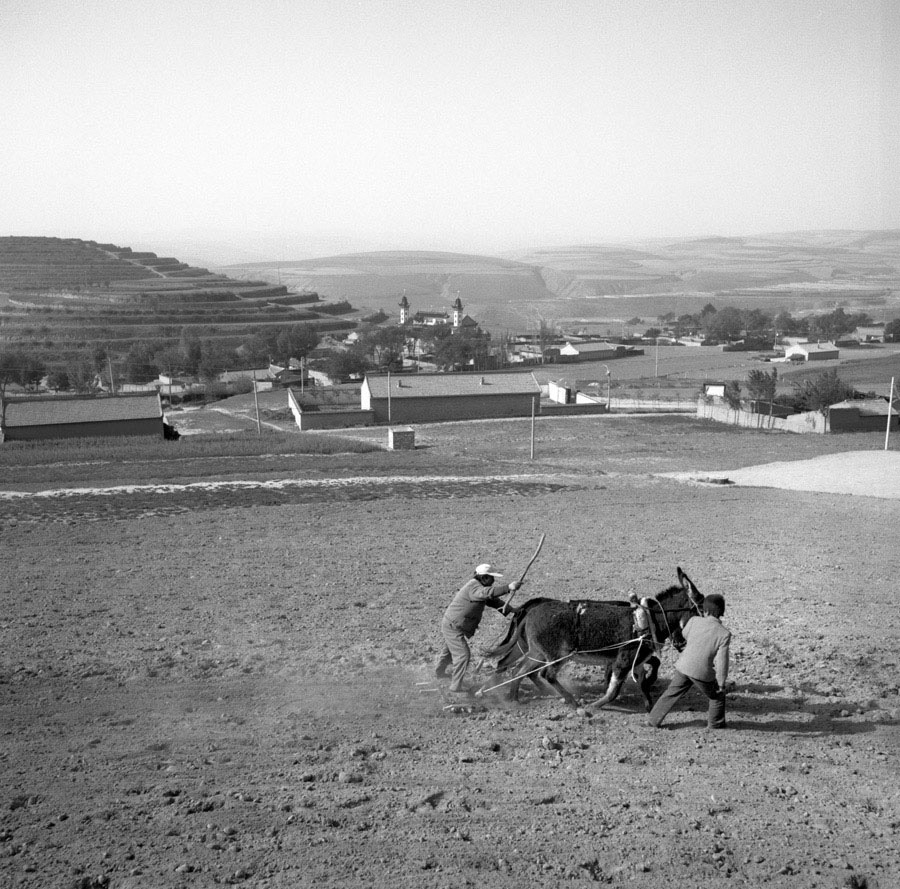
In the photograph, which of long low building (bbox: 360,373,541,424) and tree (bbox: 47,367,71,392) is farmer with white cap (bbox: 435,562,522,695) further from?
tree (bbox: 47,367,71,392)

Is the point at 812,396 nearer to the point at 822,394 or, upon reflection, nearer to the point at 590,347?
the point at 822,394

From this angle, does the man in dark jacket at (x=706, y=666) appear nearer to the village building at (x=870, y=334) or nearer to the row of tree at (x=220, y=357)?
the row of tree at (x=220, y=357)

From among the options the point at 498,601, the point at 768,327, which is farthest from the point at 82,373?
the point at 768,327

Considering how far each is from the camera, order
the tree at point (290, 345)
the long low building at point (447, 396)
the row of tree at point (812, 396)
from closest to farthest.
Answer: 1. the row of tree at point (812, 396)
2. the long low building at point (447, 396)
3. the tree at point (290, 345)

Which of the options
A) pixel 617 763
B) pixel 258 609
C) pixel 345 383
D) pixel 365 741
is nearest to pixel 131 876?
pixel 365 741

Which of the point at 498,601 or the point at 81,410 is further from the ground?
the point at 498,601

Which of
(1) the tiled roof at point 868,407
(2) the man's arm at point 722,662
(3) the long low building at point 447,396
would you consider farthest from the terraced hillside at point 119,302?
(2) the man's arm at point 722,662
